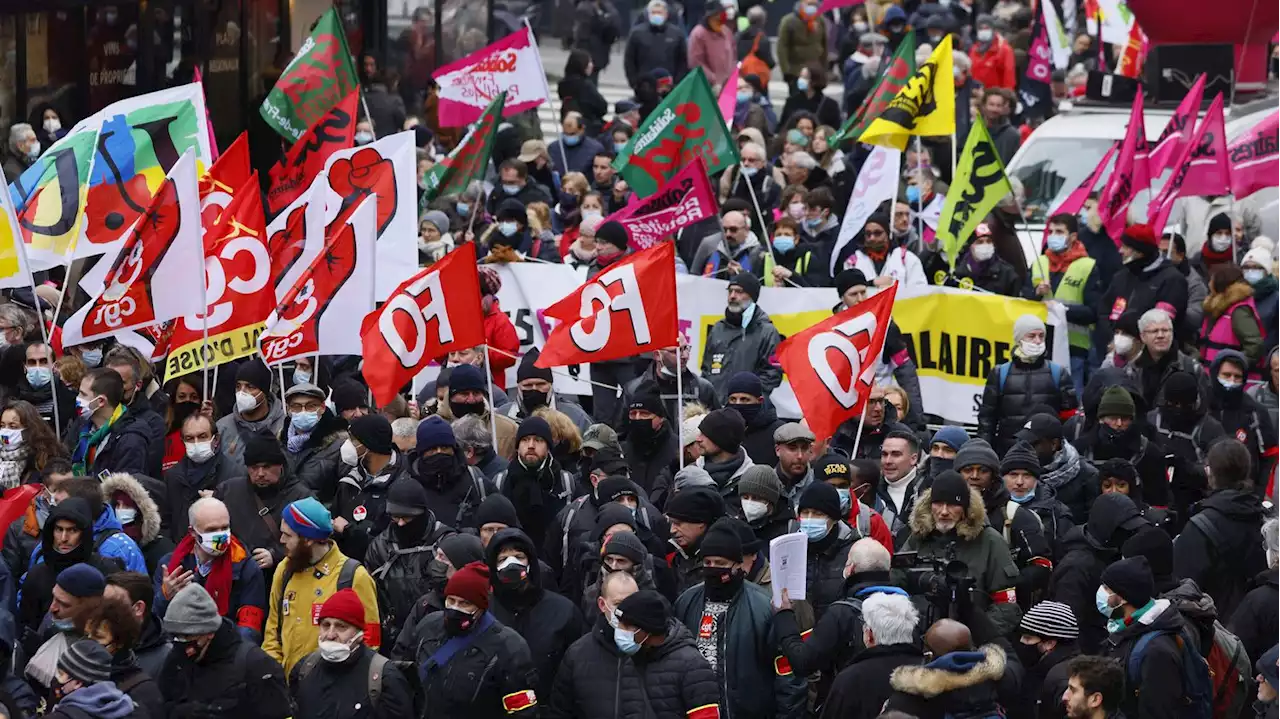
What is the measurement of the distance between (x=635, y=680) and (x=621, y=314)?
142 inches

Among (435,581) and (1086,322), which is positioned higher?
(435,581)

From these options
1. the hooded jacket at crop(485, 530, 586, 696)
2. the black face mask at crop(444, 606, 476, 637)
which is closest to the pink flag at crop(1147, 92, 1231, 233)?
the hooded jacket at crop(485, 530, 586, 696)

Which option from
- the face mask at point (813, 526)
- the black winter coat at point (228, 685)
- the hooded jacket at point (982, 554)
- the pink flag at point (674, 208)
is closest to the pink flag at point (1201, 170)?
the pink flag at point (674, 208)

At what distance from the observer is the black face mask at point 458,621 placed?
28.0 ft

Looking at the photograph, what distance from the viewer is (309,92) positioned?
626 inches

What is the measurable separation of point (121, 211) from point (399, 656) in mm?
5065

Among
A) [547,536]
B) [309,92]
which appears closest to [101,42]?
[309,92]

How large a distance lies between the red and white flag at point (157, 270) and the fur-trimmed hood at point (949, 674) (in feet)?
17.4

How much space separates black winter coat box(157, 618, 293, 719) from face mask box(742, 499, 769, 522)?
2.50 meters

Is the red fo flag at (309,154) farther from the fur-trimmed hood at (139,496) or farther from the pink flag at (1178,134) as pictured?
the pink flag at (1178,134)

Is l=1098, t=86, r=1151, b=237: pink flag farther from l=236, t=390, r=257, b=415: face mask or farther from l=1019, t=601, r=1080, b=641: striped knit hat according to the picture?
l=236, t=390, r=257, b=415: face mask

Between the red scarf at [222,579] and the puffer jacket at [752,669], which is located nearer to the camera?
the puffer jacket at [752,669]

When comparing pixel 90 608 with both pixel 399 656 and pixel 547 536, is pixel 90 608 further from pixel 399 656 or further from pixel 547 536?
pixel 547 536

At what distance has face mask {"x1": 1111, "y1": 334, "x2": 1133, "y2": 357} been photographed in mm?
13570
